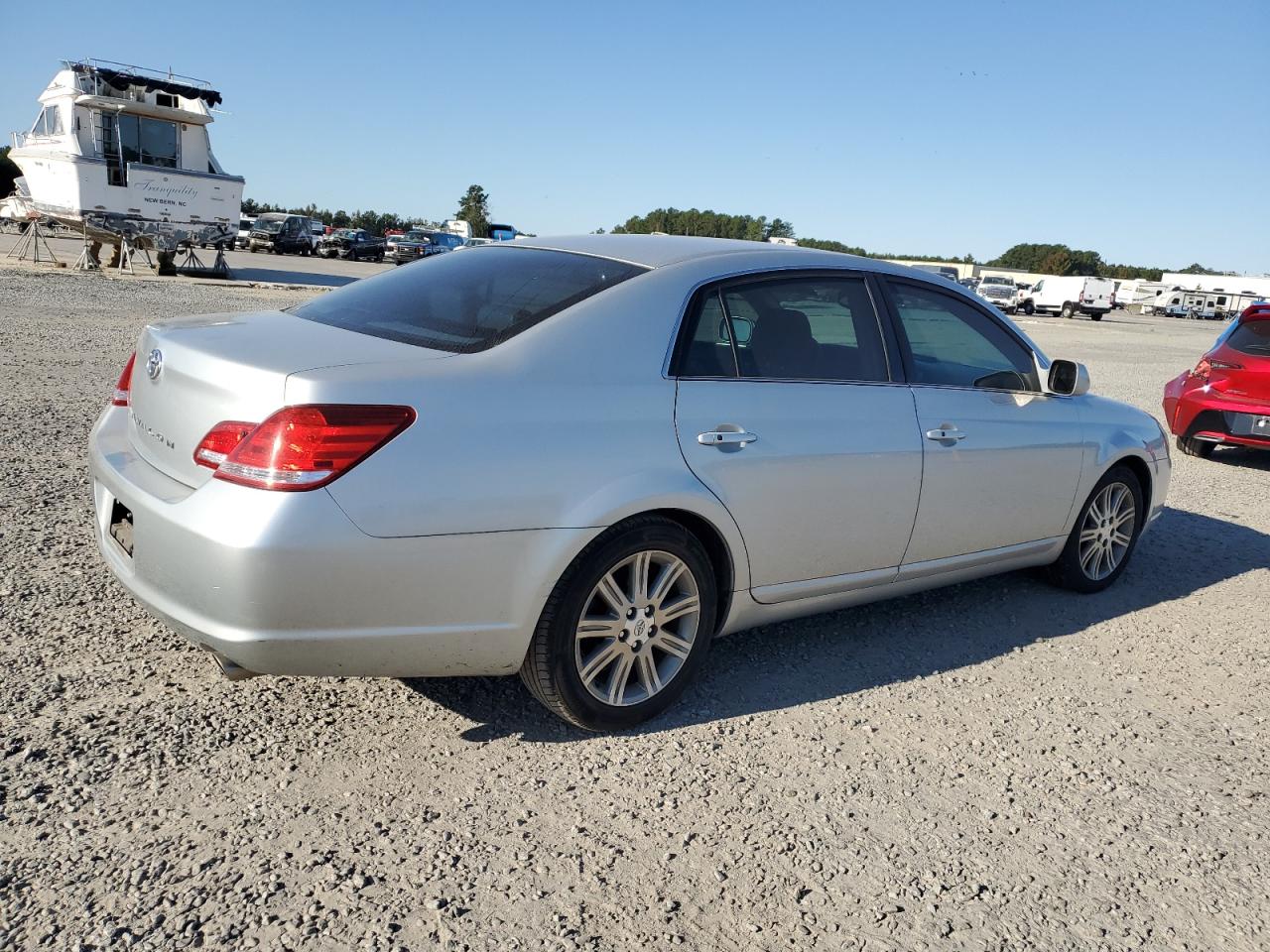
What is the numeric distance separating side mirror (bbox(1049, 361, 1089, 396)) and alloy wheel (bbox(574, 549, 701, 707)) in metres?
2.32

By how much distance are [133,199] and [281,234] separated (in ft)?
76.6

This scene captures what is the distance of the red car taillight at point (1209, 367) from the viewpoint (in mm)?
8984

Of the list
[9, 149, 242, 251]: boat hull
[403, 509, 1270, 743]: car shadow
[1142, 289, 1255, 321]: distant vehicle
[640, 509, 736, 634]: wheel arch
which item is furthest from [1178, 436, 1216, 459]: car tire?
[1142, 289, 1255, 321]: distant vehicle

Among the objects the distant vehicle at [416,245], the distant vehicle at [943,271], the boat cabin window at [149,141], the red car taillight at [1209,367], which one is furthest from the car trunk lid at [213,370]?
the distant vehicle at [416,245]

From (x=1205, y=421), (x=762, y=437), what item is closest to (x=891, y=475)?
(x=762, y=437)

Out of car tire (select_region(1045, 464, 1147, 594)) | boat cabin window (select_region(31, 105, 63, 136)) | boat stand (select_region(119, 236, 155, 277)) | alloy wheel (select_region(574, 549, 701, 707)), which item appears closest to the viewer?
alloy wheel (select_region(574, 549, 701, 707))

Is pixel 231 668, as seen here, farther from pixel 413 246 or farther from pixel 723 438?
pixel 413 246

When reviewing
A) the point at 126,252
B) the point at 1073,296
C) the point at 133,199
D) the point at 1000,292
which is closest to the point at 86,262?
the point at 126,252

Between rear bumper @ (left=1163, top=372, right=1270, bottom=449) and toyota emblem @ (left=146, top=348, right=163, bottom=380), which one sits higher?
toyota emblem @ (left=146, top=348, right=163, bottom=380)

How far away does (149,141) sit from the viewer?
23.6 m

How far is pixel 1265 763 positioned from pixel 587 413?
268 centimetres

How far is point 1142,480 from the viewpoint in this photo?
17.9 feet

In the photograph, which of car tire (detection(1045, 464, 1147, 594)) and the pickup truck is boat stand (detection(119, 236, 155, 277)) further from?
car tire (detection(1045, 464, 1147, 594))

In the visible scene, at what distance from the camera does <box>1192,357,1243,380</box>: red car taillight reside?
8984 millimetres
